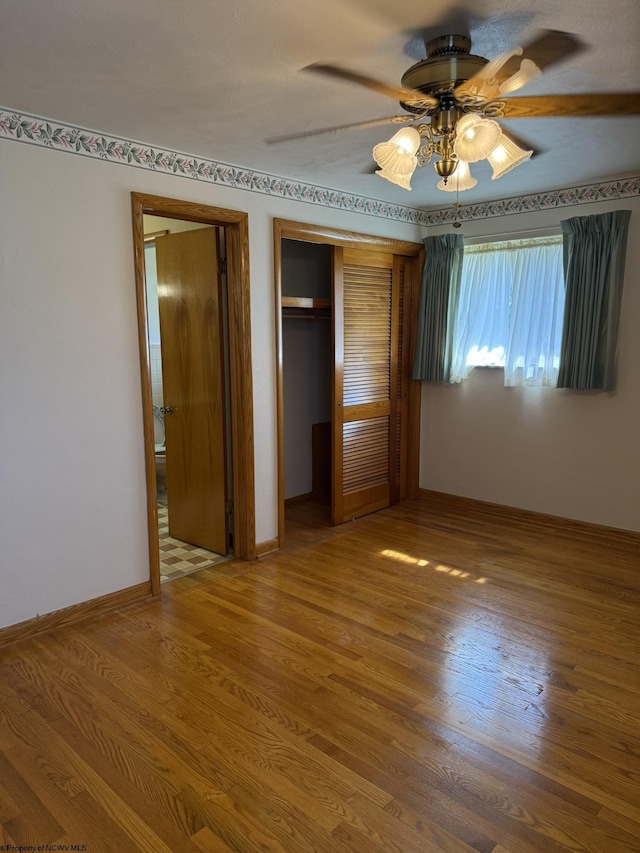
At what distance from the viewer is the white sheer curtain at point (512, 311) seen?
427cm

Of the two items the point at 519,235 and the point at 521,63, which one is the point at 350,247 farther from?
the point at 521,63

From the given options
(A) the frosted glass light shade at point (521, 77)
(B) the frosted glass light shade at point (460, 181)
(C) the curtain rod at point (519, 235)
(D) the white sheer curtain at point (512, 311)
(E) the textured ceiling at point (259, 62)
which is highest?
(E) the textured ceiling at point (259, 62)

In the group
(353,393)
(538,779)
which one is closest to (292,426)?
(353,393)

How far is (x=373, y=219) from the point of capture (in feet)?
14.6

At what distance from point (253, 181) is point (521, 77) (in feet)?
6.37

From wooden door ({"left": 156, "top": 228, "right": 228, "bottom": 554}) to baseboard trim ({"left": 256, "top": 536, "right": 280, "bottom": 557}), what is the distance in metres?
0.23

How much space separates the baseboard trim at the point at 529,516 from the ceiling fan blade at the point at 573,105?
2771 millimetres

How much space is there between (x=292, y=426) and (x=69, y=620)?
100 inches

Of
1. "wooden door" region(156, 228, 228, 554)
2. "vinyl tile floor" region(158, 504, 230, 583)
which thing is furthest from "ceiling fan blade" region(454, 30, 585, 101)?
"vinyl tile floor" region(158, 504, 230, 583)

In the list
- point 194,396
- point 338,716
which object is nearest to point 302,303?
point 194,396

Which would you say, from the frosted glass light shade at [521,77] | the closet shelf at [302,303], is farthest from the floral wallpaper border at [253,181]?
the frosted glass light shade at [521,77]

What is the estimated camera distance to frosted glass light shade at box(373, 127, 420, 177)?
6.65ft

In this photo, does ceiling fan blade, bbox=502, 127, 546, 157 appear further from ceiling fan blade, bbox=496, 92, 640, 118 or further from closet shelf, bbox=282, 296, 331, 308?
closet shelf, bbox=282, 296, 331, 308

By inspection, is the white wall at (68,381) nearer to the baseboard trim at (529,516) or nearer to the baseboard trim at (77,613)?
the baseboard trim at (77,613)
